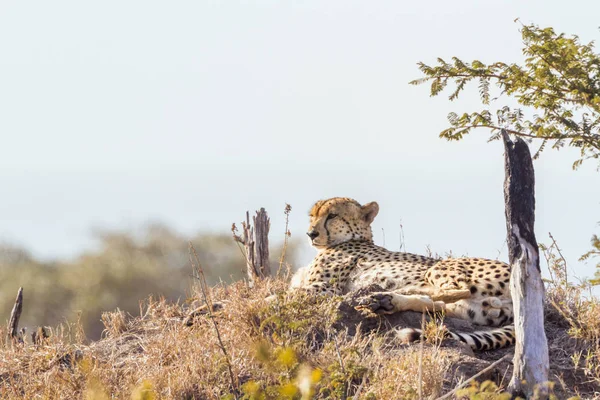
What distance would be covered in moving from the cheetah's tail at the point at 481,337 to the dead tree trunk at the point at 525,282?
547mm

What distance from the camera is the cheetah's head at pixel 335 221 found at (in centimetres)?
724

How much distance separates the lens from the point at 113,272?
17.7 meters

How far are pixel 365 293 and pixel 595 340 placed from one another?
1.56 m

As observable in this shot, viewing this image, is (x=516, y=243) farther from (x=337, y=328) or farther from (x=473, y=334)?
(x=337, y=328)

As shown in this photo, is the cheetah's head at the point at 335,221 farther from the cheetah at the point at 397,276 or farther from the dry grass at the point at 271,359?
the dry grass at the point at 271,359

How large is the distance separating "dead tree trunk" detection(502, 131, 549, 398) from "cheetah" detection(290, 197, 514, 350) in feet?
1.92

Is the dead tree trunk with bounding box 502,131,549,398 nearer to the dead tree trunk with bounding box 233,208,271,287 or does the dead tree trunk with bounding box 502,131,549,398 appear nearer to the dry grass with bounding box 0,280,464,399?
the dry grass with bounding box 0,280,464,399

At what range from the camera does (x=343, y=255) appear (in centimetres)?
696

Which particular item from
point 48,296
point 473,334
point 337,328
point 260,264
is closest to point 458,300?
point 473,334

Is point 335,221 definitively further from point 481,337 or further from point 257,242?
point 481,337

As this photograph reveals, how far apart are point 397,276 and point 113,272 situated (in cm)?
1207

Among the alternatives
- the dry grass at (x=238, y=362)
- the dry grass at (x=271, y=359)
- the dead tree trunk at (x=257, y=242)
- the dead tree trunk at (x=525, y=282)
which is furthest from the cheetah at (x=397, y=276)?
the dead tree trunk at (x=257, y=242)

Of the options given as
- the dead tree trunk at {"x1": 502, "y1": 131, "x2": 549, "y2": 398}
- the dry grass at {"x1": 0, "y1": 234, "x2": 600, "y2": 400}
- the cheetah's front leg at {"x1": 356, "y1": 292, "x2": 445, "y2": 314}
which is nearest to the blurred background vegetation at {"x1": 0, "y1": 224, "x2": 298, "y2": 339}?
the dry grass at {"x1": 0, "y1": 234, "x2": 600, "y2": 400}

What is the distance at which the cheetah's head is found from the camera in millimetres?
7242
